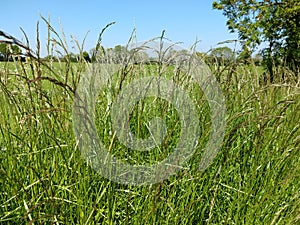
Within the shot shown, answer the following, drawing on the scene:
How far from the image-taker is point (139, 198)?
1627 millimetres

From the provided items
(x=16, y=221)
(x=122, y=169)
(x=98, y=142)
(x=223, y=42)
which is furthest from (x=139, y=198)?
(x=223, y=42)

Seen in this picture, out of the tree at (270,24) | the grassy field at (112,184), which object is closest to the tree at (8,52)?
the grassy field at (112,184)

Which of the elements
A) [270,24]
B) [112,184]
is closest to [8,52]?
[112,184]

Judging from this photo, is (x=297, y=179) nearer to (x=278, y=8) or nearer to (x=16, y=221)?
(x=16, y=221)

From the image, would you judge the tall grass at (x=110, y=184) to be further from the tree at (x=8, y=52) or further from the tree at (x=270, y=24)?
the tree at (x=270, y=24)

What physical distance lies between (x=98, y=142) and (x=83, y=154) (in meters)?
0.11

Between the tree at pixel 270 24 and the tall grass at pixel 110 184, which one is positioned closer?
the tall grass at pixel 110 184

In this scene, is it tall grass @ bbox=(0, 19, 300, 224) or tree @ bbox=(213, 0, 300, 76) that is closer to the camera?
tall grass @ bbox=(0, 19, 300, 224)

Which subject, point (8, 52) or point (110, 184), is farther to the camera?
point (8, 52)

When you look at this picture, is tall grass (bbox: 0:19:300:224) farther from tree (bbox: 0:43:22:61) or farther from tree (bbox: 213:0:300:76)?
tree (bbox: 213:0:300:76)

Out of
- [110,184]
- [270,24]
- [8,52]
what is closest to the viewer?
[110,184]

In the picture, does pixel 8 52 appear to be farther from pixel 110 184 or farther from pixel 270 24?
pixel 270 24

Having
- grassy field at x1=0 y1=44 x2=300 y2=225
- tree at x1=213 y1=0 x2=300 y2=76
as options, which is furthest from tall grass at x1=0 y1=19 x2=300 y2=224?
tree at x1=213 y1=0 x2=300 y2=76

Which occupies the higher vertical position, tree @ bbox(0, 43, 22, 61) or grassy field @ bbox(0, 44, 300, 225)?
tree @ bbox(0, 43, 22, 61)
